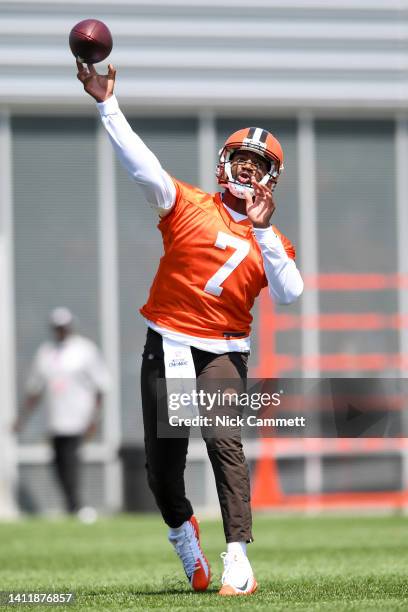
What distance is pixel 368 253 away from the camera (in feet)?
49.1

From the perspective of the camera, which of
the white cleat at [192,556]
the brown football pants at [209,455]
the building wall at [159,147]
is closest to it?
the brown football pants at [209,455]

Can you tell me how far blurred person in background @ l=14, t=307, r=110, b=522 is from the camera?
1369cm

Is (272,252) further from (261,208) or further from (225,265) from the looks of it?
(225,265)

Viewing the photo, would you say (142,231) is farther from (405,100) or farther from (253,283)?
(253,283)

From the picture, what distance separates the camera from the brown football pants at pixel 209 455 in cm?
605

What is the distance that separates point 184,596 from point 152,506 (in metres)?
7.86

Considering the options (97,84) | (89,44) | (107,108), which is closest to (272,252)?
(107,108)

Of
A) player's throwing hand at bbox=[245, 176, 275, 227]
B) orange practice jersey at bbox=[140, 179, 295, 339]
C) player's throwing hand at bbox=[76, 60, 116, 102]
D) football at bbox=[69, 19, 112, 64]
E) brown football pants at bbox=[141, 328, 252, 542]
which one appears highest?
football at bbox=[69, 19, 112, 64]

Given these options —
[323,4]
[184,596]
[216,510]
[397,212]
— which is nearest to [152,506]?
[216,510]

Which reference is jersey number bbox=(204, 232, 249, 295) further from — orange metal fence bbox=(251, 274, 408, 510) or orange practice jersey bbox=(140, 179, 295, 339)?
orange metal fence bbox=(251, 274, 408, 510)

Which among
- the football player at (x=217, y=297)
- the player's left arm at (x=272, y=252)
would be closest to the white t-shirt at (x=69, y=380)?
the football player at (x=217, y=297)

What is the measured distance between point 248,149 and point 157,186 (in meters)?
0.48

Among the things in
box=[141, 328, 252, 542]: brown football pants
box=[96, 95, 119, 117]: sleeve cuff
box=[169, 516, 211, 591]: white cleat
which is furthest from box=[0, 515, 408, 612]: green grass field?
box=[96, 95, 119, 117]: sleeve cuff

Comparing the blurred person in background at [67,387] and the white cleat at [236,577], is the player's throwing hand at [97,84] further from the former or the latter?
the blurred person in background at [67,387]
